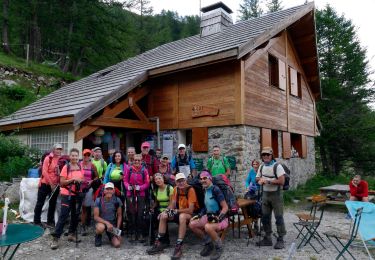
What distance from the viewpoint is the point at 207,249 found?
5.07 meters

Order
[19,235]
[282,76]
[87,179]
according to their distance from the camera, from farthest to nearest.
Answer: [282,76]
[87,179]
[19,235]

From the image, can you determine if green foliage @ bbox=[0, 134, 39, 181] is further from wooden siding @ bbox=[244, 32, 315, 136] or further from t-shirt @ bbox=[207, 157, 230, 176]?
wooden siding @ bbox=[244, 32, 315, 136]

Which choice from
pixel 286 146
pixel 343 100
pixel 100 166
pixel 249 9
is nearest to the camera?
pixel 100 166

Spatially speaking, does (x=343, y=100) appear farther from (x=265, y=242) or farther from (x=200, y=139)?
→ (x=265, y=242)

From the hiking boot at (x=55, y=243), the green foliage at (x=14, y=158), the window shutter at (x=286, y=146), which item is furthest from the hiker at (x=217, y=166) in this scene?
the green foliage at (x=14, y=158)

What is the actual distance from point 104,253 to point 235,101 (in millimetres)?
5505

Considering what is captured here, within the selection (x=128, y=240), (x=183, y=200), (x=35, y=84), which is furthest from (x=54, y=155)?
(x=35, y=84)

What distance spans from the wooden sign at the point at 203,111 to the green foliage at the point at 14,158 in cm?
506

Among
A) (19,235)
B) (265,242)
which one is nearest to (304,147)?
(265,242)

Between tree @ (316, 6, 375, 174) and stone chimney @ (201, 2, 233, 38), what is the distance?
8.35 metres

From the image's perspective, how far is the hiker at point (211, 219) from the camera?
4914 millimetres

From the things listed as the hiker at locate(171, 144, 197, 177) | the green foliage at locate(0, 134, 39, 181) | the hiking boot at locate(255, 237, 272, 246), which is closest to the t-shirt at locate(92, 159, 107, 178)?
the hiker at locate(171, 144, 197, 177)

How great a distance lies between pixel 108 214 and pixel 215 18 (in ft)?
32.5

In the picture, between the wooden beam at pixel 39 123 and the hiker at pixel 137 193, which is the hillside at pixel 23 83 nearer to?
the wooden beam at pixel 39 123
